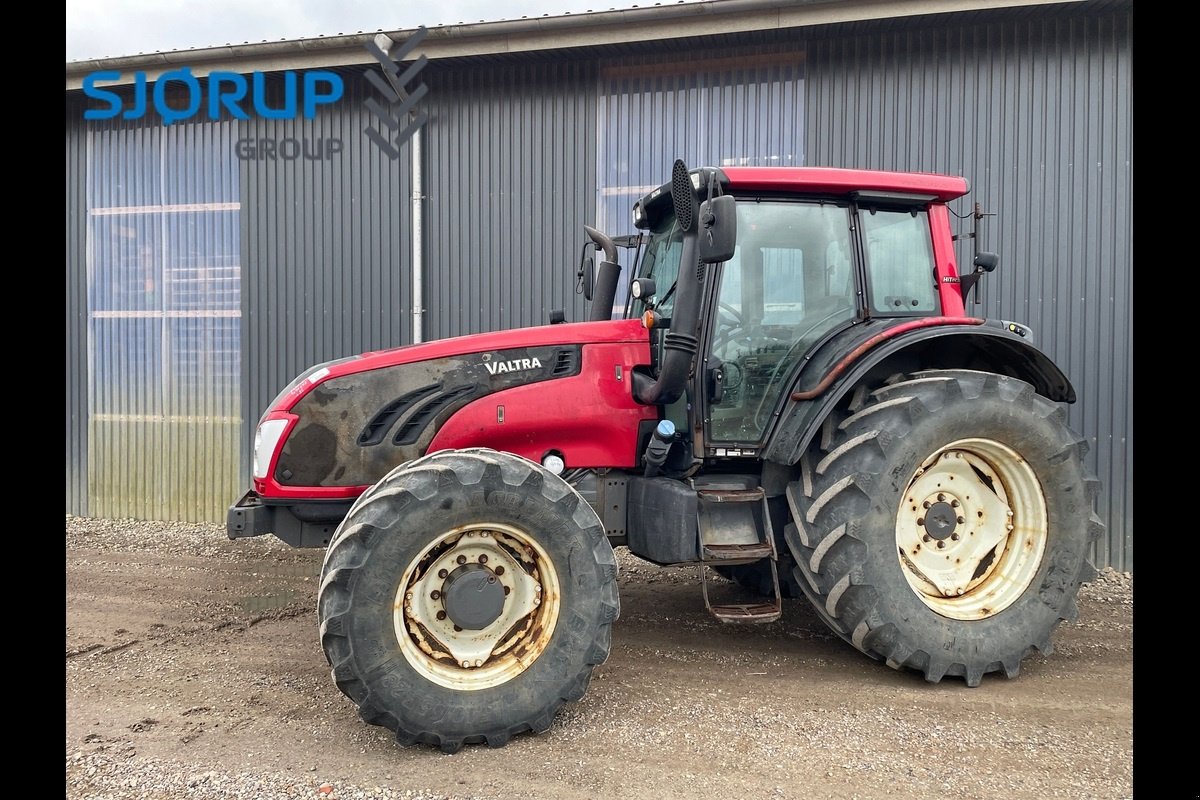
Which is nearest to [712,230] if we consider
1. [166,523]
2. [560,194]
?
[560,194]

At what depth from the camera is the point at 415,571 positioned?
318 cm

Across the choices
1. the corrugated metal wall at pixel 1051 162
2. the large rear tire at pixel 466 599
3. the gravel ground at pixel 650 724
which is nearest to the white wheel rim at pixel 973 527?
the gravel ground at pixel 650 724

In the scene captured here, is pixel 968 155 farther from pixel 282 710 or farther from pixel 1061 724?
pixel 282 710

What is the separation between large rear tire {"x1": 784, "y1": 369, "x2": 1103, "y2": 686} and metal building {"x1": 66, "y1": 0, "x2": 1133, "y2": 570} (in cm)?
293

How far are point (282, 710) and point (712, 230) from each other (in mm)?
2879

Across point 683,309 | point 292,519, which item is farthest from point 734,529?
point 292,519

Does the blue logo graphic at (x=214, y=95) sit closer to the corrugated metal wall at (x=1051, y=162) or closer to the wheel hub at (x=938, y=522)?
the corrugated metal wall at (x=1051, y=162)

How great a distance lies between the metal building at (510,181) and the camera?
20.5 feet

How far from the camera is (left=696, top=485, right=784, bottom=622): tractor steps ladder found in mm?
3764

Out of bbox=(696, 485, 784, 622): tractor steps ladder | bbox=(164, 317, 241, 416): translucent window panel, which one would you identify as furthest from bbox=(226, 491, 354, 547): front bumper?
bbox=(164, 317, 241, 416): translucent window panel

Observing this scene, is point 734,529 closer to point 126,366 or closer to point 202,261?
point 202,261

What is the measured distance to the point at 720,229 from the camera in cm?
336

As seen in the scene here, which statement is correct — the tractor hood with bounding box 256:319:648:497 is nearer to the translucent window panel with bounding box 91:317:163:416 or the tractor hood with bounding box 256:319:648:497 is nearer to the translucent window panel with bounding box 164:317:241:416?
the translucent window panel with bounding box 164:317:241:416

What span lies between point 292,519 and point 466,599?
3.94 ft
